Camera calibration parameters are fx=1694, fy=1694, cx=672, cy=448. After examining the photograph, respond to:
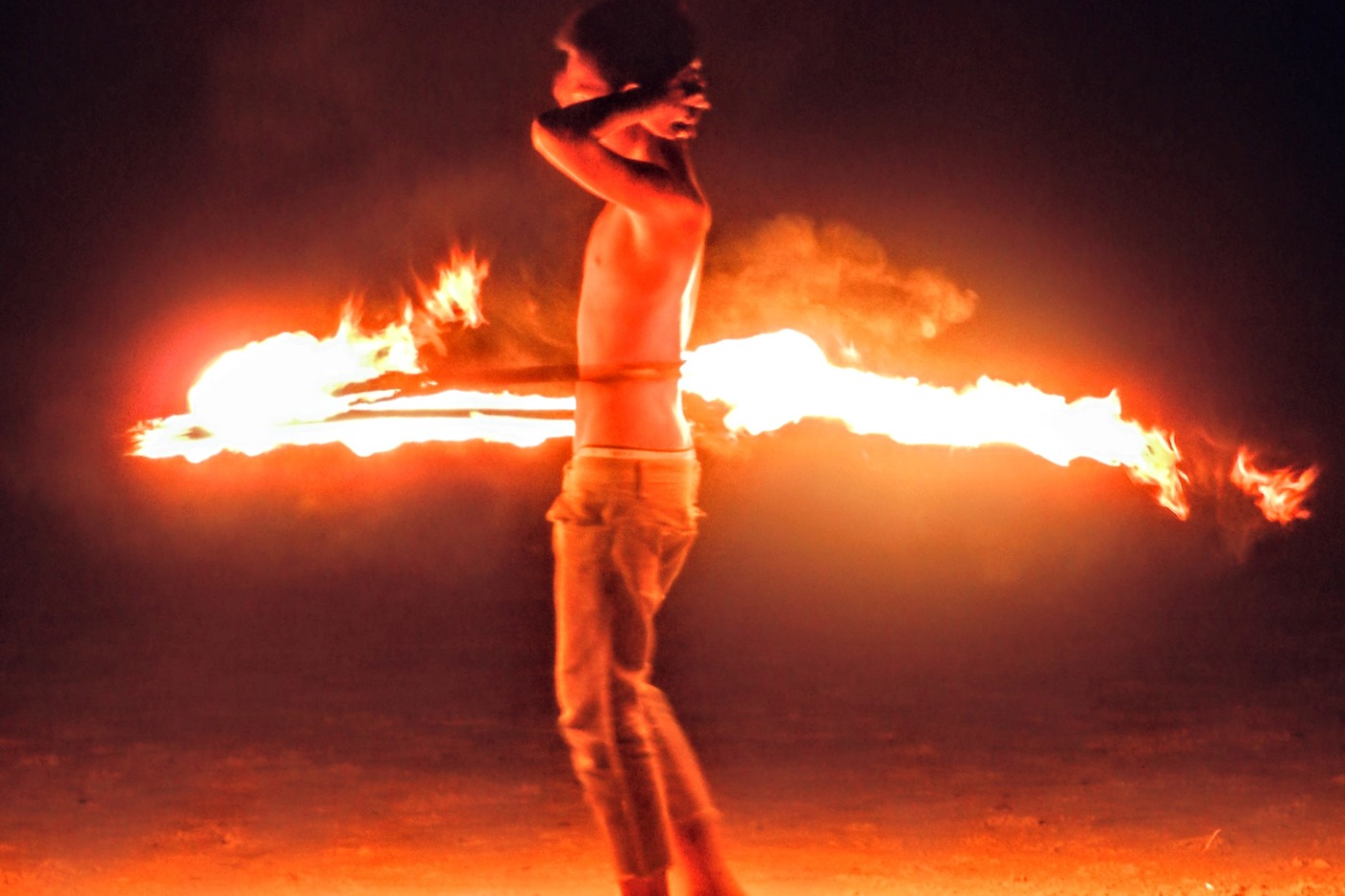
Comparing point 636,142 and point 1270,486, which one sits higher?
point 636,142

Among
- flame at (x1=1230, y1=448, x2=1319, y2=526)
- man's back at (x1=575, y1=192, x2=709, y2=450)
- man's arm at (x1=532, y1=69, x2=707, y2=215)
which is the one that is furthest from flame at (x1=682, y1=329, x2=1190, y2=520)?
man's arm at (x1=532, y1=69, x2=707, y2=215)

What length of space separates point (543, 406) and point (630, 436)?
908 mm

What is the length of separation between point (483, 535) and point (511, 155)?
111 inches

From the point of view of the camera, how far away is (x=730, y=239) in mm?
11742

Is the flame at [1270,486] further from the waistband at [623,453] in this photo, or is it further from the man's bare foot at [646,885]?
the man's bare foot at [646,885]

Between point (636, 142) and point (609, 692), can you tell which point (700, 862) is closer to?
point (609, 692)

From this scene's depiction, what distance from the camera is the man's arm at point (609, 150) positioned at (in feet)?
12.3

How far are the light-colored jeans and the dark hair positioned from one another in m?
0.91

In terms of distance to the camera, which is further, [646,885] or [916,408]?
[916,408]

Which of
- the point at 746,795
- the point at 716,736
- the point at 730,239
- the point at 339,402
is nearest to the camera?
the point at 339,402

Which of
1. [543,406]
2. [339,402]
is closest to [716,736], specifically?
[543,406]

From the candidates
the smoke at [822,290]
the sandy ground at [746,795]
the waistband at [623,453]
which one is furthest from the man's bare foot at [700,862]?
the smoke at [822,290]

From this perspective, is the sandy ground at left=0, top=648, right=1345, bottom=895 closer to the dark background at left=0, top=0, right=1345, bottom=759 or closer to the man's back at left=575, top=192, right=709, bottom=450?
the man's back at left=575, top=192, right=709, bottom=450

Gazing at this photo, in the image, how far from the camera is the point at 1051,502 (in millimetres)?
13602
